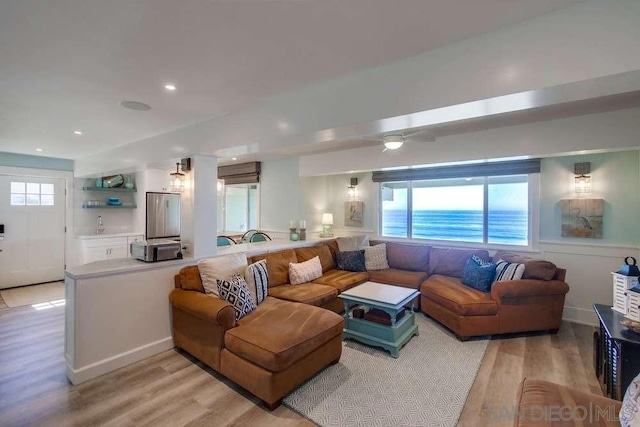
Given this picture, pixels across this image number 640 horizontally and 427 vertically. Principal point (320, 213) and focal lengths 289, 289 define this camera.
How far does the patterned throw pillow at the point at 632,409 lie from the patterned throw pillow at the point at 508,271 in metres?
2.36

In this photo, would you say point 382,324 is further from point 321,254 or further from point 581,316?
Answer: point 581,316

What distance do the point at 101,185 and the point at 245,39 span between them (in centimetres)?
620

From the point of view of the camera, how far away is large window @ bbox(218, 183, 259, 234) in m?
7.02

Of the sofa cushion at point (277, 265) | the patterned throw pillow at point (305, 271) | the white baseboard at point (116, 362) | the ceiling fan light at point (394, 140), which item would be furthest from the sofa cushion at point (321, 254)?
the ceiling fan light at point (394, 140)

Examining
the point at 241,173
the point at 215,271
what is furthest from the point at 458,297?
the point at 241,173

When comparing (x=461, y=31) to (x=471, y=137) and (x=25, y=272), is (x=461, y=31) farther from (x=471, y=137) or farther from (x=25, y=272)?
(x=25, y=272)

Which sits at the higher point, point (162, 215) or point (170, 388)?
point (162, 215)

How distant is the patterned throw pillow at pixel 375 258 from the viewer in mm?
4988

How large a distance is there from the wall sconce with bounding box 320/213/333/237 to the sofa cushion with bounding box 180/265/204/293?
319cm

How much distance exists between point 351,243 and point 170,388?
3470mm

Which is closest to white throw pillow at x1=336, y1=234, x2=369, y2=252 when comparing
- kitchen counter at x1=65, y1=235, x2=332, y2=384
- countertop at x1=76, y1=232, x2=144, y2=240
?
kitchen counter at x1=65, y1=235, x2=332, y2=384

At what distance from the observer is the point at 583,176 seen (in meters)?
3.86

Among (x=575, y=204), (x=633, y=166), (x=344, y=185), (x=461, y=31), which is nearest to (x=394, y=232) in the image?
(x=344, y=185)

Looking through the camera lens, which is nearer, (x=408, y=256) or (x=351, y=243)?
(x=408, y=256)
